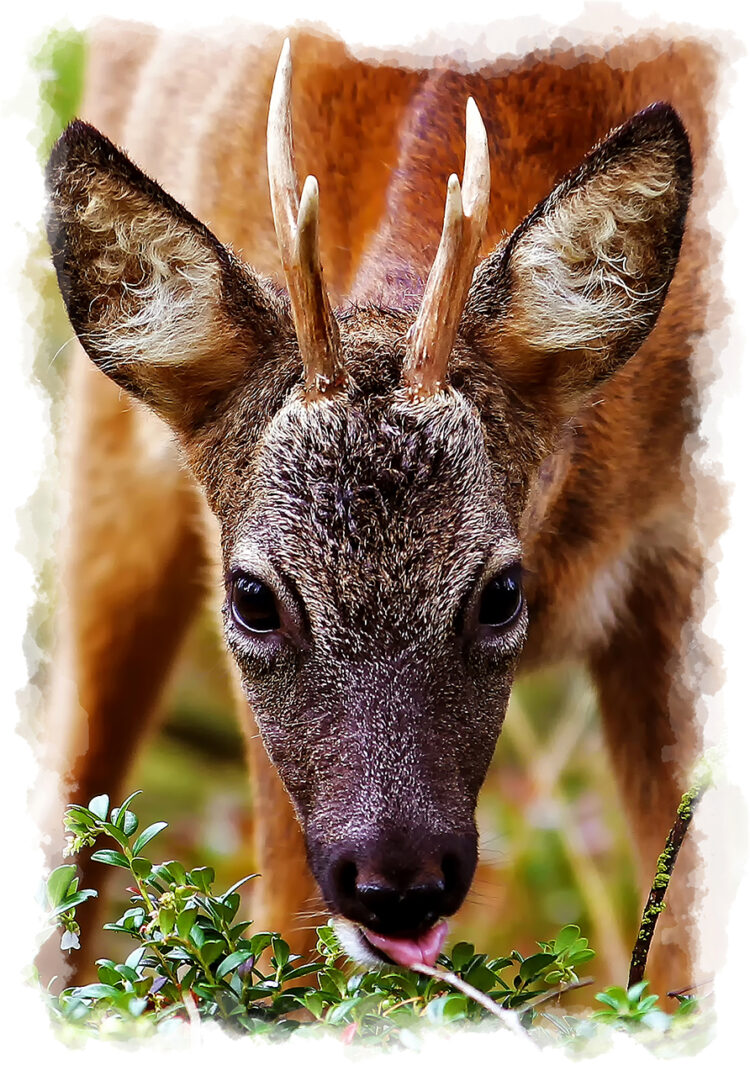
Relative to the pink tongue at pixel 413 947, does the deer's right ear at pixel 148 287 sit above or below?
above

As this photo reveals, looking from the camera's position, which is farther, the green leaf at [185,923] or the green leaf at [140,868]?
the green leaf at [140,868]

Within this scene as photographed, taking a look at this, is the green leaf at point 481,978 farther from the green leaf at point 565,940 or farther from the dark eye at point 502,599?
the dark eye at point 502,599

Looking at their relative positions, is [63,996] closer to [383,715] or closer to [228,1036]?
[228,1036]

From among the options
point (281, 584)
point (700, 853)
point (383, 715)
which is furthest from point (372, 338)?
point (700, 853)

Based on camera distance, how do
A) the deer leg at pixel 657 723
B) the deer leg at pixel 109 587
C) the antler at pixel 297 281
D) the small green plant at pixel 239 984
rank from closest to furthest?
the small green plant at pixel 239 984, the antler at pixel 297 281, the deer leg at pixel 657 723, the deer leg at pixel 109 587

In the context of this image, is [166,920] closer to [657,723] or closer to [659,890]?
[659,890]

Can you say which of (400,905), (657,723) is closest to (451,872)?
(400,905)

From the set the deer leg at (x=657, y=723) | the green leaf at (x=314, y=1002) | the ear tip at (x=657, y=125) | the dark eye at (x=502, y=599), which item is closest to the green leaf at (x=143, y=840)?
the green leaf at (x=314, y=1002)
